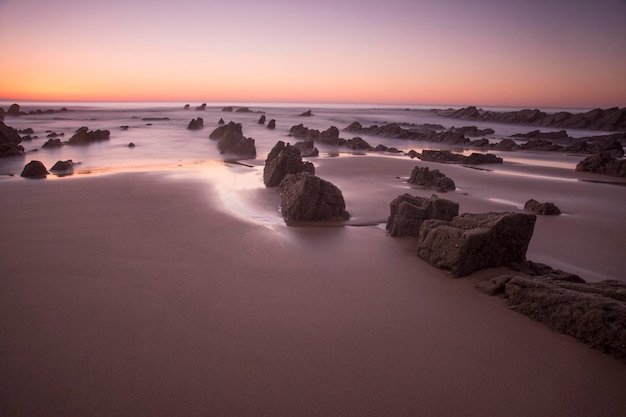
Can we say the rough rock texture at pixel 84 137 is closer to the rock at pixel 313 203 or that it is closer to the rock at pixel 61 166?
the rock at pixel 61 166

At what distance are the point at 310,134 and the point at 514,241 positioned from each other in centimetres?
2217

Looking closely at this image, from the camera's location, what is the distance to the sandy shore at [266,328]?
2.04 meters

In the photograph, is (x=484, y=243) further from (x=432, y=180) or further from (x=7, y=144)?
(x=7, y=144)

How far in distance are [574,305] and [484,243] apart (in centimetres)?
104

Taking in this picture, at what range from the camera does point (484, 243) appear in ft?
11.7

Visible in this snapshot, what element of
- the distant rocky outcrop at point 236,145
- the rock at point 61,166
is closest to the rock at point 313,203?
the rock at point 61,166

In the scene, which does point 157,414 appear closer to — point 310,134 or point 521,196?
point 521,196

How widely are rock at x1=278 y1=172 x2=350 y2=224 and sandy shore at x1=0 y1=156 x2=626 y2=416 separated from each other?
0.46 metres

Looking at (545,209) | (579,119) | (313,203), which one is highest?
(579,119)

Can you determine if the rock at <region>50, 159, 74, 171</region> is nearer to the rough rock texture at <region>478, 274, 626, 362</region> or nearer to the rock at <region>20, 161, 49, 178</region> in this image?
the rock at <region>20, 161, 49, 178</region>

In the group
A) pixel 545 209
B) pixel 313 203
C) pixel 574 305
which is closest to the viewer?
pixel 574 305

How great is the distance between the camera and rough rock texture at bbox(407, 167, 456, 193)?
28.1 ft

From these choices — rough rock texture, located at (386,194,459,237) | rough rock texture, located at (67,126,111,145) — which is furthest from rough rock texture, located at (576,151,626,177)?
rough rock texture, located at (67,126,111,145)

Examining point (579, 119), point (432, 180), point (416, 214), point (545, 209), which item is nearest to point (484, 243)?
point (416, 214)
